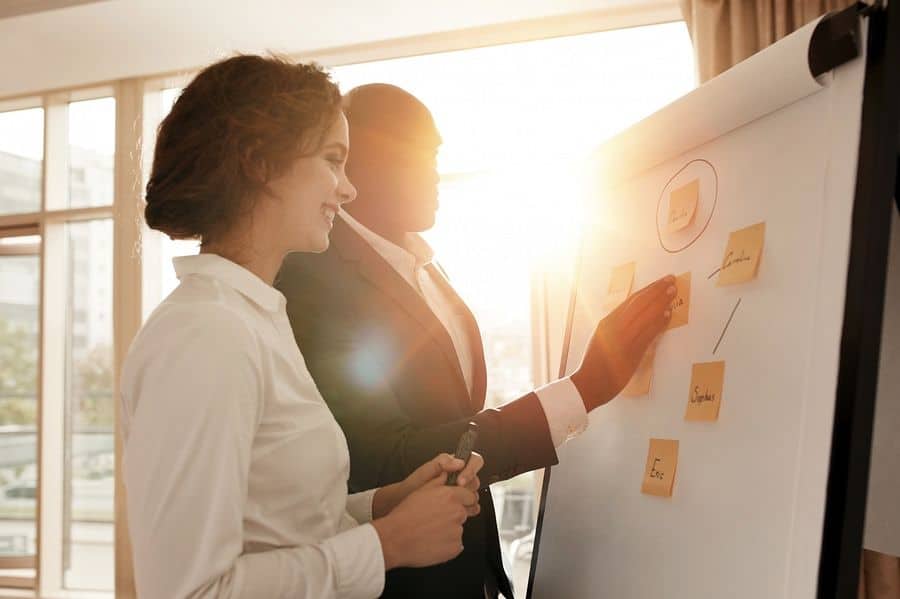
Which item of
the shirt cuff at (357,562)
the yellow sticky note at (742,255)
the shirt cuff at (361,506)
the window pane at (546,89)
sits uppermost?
the window pane at (546,89)

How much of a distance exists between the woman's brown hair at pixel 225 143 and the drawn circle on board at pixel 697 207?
540 millimetres

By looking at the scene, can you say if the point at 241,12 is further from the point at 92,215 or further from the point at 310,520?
the point at 310,520

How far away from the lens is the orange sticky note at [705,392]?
103 cm

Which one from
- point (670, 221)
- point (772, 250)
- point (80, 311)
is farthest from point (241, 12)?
point (772, 250)

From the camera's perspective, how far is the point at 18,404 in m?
4.74

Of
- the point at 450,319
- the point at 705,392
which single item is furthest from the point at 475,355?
the point at 705,392

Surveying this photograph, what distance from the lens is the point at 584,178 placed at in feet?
5.15

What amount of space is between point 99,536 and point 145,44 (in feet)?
8.47

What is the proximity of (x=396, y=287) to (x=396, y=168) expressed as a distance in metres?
0.25

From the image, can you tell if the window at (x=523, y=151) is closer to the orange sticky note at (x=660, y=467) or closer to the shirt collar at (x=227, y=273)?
the orange sticky note at (x=660, y=467)

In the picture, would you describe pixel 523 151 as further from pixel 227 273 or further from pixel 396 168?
pixel 227 273

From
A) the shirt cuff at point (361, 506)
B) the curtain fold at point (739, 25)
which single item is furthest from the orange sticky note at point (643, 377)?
the curtain fold at point (739, 25)

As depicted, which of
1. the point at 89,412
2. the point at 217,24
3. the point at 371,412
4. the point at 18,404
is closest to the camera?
the point at 371,412

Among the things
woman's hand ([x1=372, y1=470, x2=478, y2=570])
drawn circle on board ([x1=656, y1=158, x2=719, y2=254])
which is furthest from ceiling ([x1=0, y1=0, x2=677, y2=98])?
woman's hand ([x1=372, y1=470, x2=478, y2=570])
